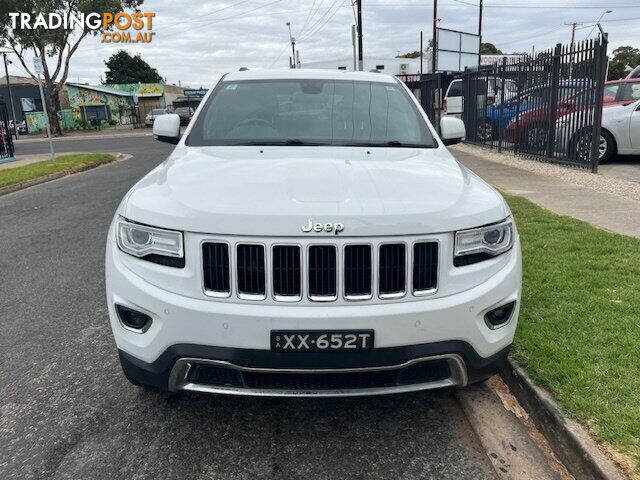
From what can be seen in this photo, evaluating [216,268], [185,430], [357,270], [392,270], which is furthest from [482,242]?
[185,430]

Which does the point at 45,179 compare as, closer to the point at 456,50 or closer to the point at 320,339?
the point at 320,339

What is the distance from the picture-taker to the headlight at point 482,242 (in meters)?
2.41

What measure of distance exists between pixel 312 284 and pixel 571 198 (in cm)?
709

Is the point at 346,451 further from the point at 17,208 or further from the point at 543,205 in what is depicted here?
the point at 17,208

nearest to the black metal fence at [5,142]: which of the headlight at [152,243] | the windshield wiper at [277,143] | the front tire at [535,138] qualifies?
the front tire at [535,138]

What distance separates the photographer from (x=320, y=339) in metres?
2.26

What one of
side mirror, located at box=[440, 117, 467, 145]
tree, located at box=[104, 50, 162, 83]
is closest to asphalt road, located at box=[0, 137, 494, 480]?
side mirror, located at box=[440, 117, 467, 145]

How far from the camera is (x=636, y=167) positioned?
36.6 ft

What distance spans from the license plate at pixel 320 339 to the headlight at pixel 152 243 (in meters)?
0.54

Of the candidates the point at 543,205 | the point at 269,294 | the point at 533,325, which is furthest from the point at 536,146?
the point at 269,294

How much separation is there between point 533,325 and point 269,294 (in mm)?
2021

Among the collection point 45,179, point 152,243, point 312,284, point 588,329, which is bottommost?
point 45,179

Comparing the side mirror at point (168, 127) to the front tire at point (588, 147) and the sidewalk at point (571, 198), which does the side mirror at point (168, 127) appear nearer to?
the sidewalk at point (571, 198)

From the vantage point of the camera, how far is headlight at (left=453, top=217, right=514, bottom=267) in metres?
2.41
